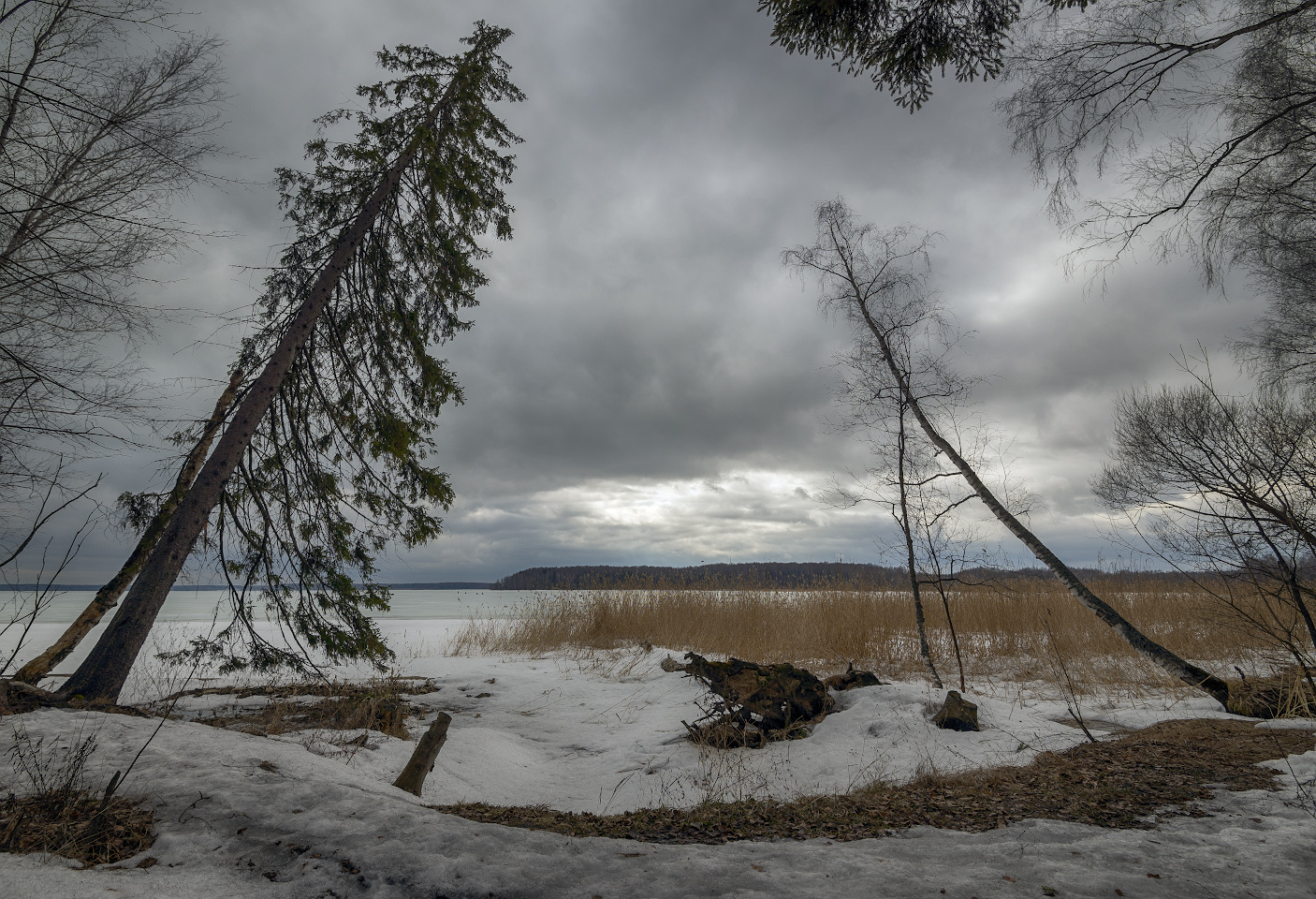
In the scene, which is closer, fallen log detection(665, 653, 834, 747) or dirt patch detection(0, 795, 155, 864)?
dirt patch detection(0, 795, 155, 864)

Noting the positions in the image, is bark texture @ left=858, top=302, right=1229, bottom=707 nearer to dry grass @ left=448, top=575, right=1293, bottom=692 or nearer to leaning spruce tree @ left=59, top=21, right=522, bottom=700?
dry grass @ left=448, top=575, right=1293, bottom=692

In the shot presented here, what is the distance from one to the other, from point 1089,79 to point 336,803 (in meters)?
7.18

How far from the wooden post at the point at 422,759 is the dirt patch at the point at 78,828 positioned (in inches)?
60.5

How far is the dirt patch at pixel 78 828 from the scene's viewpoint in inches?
74.0

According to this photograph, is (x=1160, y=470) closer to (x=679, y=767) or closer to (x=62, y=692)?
(x=679, y=767)

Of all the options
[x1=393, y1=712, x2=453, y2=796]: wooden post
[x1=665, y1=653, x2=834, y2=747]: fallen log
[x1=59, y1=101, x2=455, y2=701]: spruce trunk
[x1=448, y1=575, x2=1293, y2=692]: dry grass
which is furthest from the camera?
[x1=448, y1=575, x2=1293, y2=692]: dry grass

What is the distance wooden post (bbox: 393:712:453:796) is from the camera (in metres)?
3.52

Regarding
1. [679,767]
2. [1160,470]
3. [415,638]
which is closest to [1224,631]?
[1160,470]

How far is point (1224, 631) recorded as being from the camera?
28.9 feet

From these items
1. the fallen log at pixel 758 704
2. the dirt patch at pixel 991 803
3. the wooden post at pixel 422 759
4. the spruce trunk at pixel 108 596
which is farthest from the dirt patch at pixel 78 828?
the fallen log at pixel 758 704

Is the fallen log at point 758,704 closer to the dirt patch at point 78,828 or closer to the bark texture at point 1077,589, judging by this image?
the bark texture at point 1077,589

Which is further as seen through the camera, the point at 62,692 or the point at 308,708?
the point at 308,708

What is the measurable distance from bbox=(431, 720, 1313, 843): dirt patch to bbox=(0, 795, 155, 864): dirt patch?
1376 millimetres

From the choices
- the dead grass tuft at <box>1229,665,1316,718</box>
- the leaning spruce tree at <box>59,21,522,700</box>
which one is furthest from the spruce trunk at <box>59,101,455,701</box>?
the dead grass tuft at <box>1229,665,1316,718</box>
